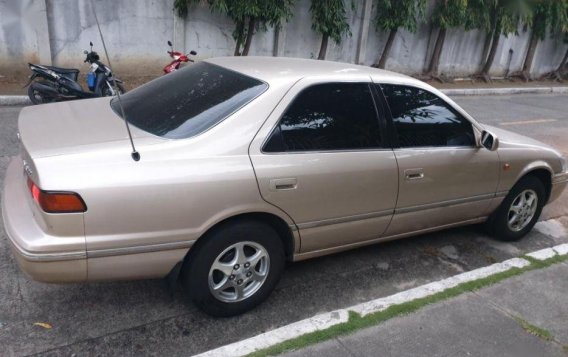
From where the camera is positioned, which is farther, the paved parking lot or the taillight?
the paved parking lot

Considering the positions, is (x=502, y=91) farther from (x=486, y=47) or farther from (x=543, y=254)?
(x=543, y=254)

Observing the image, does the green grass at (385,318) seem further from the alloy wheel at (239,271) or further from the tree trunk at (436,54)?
the tree trunk at (436,54)

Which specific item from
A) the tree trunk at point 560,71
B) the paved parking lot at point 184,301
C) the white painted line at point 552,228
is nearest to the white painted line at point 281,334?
the paved parking lot at point 184,301

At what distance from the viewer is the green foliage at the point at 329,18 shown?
40.1 feet

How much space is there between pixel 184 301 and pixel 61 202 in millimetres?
1192

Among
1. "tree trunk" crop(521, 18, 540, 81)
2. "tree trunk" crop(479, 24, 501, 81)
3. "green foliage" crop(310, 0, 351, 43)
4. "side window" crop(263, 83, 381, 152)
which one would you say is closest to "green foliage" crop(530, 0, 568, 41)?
"tree trunk" crop(521, 18, 540, 81)

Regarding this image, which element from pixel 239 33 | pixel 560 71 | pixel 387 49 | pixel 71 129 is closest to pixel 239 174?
pixel 71 129

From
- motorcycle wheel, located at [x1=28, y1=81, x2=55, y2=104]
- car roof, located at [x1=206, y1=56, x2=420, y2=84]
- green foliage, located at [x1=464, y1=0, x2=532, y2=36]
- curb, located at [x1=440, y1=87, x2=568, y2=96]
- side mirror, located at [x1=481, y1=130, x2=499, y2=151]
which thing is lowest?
curb, located at [x1=440, y1=87, x2=568, y2=96]

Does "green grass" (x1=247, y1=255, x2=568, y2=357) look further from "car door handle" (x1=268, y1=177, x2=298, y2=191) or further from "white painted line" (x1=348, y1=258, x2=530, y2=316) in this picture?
"car door handle" (x1=268, y1=177, x2=298, y2=191)

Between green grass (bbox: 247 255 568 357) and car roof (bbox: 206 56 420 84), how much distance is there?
161 cm

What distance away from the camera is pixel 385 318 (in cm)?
335

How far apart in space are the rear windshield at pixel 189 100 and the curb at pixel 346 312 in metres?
1.27

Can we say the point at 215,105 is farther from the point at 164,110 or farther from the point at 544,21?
the point at 544,21

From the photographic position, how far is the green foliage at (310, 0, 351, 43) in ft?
40.1
